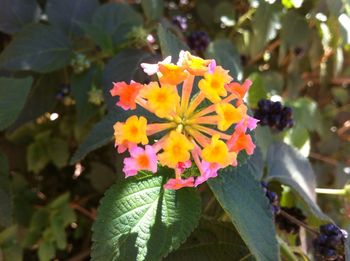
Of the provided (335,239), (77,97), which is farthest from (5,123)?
(335,239)

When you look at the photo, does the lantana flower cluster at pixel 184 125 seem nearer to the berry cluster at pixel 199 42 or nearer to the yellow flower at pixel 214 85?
the yellow flower at pixel 214 85

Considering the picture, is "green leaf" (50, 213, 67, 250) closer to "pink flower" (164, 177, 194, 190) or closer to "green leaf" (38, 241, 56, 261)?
"green leaf" (38, 241, 56, 261)

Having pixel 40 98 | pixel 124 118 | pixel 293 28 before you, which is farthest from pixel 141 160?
pixel 293 28

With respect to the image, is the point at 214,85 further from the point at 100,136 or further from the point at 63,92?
the point at 63,92

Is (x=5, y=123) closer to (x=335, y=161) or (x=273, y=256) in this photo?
(x=273, y=256)

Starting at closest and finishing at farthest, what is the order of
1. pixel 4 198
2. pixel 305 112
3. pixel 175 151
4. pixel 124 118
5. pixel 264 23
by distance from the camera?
pixel 175 151 → pixel 124 118 → pixel 4 198 → pixel 264 23 → pixel 305 112

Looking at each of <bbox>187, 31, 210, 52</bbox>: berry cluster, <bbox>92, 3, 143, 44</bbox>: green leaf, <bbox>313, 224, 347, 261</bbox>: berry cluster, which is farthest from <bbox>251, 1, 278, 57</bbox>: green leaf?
<bbox>313, 224, 347, 261</bbox>: berry cluster
